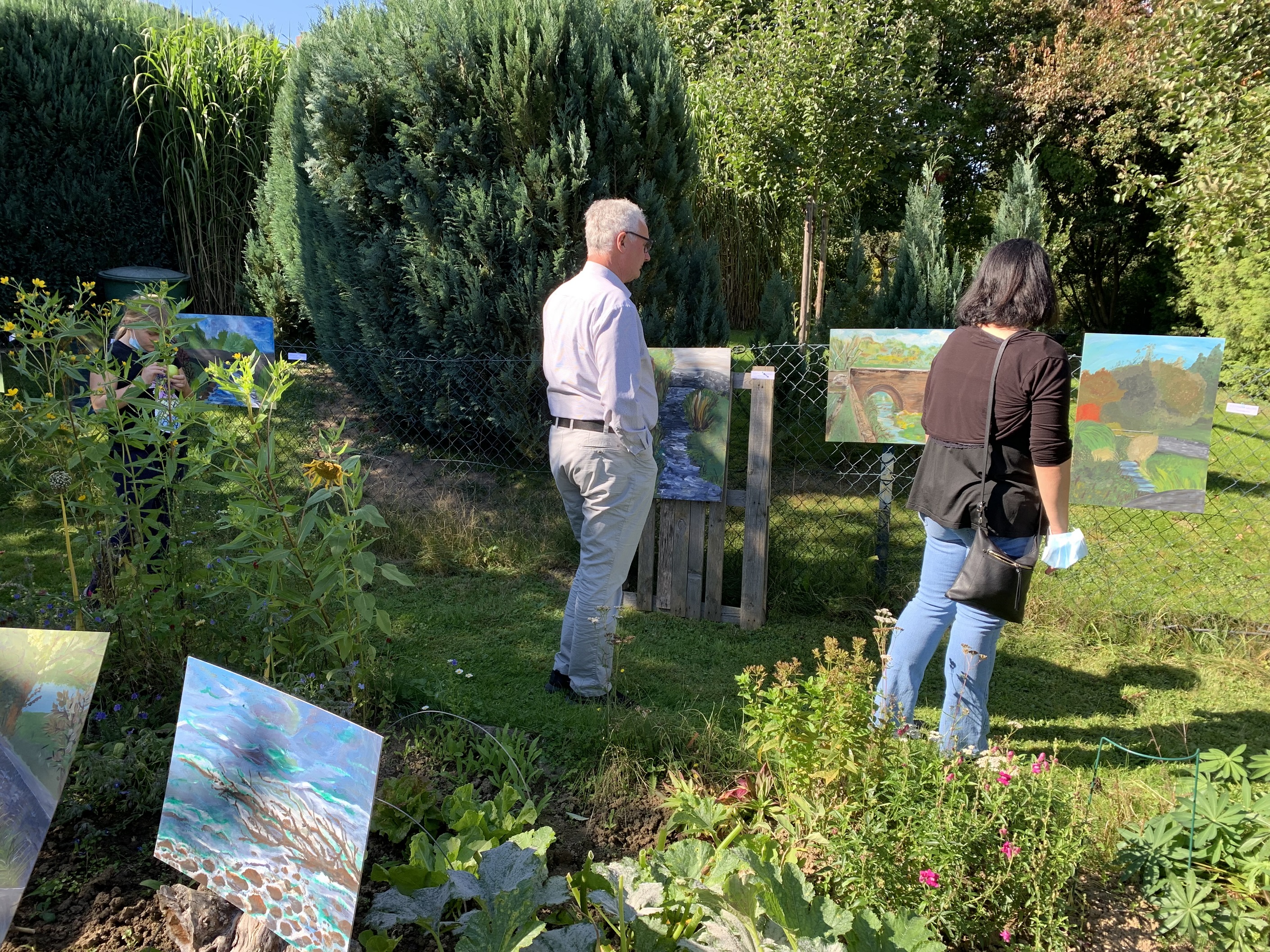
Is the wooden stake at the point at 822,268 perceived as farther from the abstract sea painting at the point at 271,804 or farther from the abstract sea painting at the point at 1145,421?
the abstract sea painting at the point at 271,804

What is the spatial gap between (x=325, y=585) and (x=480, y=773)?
0.79 meters

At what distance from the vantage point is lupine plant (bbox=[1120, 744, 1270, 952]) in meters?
2.09

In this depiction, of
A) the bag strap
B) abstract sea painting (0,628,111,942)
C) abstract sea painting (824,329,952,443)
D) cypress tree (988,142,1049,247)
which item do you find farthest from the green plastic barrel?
cypress tree (988,142,1049,247)

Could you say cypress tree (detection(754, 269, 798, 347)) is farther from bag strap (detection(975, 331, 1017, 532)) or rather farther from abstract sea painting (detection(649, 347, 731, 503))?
bag strap (detection(975, 331, 1017, 532))

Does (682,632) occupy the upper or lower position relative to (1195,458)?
lower

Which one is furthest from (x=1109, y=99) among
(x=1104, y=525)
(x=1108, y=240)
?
(x=1104, y=525)

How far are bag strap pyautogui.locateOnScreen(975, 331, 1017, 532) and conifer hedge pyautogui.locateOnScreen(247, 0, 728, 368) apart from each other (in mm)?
3596

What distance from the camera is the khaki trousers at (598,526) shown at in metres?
3.54

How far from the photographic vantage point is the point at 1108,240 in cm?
1622

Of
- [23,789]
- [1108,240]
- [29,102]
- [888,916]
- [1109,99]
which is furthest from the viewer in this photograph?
[1108,240]

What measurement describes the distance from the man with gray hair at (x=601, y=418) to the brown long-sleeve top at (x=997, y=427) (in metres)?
1.11

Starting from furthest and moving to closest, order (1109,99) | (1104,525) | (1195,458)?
1. (1109,99)
2. (1104,525)
3. (1195,458)

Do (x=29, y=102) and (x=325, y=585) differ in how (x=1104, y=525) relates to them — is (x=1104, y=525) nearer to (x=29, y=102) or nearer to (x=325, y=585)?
(x=325, y=585)

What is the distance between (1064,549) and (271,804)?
2.43 metres
